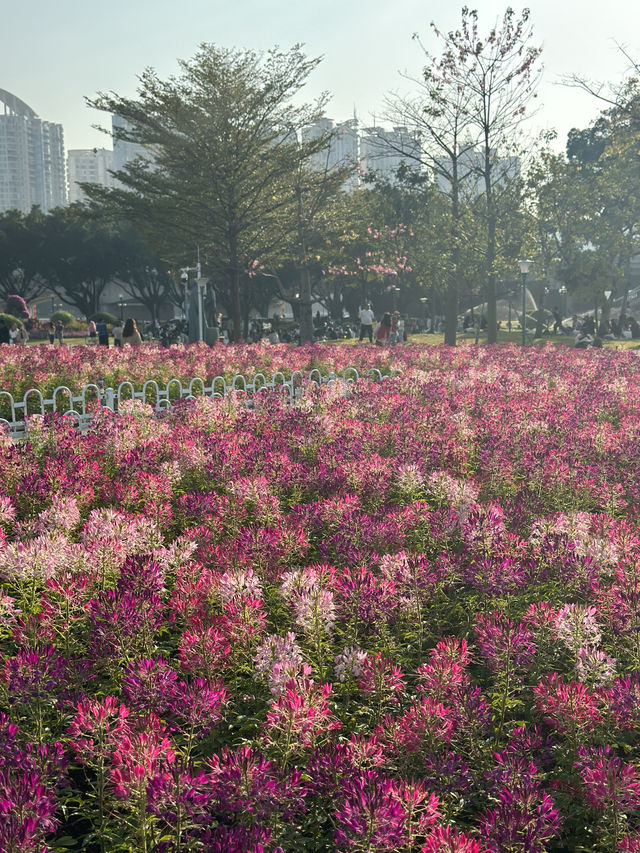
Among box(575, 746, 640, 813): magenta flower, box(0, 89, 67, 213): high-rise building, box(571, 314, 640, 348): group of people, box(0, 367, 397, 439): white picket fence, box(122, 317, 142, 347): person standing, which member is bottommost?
box(575, 746, 640, 813): magenta flower

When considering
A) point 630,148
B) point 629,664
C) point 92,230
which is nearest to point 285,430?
point 629,664

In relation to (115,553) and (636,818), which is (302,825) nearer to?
(636,818)

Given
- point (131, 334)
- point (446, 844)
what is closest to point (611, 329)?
point (131, 334)

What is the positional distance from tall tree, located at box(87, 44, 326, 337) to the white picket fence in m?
14.9

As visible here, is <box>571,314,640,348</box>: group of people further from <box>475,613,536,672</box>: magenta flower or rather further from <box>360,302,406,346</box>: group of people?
<box>475,613,536,672</box>: magenta flower

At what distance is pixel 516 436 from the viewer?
7895mm

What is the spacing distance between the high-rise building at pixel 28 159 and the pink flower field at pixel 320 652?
185109 mm

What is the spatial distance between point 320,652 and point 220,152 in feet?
85.3

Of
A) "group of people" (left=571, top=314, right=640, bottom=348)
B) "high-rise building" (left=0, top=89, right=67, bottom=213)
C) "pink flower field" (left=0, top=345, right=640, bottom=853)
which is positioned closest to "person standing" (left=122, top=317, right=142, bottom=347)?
"pink flower field" (left=0, top=345, right=640, bottom=853)

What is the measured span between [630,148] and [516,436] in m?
23.4

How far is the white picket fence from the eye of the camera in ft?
34.2

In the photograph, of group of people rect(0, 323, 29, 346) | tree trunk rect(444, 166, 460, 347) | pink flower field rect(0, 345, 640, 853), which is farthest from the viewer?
tree trunk rect(444, 166, 460, 347)

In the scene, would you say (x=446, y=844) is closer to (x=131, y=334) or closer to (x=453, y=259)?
(x=131, y=334)

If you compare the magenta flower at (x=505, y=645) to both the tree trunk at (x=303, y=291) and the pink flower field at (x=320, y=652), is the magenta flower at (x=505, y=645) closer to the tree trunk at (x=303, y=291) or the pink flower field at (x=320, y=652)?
the pink flower field at (x=320, y=652)
